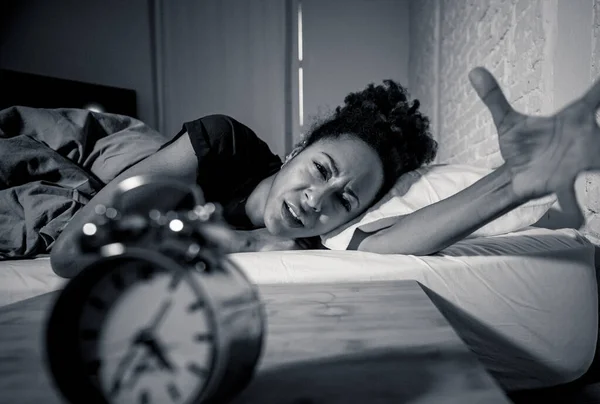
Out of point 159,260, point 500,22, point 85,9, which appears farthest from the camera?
point 85,9

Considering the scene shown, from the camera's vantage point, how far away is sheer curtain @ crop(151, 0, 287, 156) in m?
3.96

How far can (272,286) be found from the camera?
768mm

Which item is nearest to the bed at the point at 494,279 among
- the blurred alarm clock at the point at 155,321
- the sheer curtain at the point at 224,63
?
the blurred alarm clock at the point at 155,321

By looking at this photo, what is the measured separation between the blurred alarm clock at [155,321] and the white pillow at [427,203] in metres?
0.77

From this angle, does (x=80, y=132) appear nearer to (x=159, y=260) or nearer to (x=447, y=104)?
(x=159, y=260)

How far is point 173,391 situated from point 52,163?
1184 millimetres

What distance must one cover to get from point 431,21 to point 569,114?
107 inches

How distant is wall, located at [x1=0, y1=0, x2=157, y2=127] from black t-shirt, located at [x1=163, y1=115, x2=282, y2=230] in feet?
9.39

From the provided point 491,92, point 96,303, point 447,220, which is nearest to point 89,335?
point 96,303

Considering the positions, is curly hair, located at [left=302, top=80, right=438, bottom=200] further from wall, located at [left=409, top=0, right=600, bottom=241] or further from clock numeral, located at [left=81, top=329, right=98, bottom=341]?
clock numeral, located at [left=81, top=329, right=98, bottom=341]

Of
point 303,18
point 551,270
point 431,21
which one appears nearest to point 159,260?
point 551,270

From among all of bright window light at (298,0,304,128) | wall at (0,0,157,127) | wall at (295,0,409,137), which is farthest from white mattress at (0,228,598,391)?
wall at (0,0,157,127)

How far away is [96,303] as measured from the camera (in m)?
0.34

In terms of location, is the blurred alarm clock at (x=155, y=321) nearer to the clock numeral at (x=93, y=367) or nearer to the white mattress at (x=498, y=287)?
the clock numeral at (x=93, y=367)
